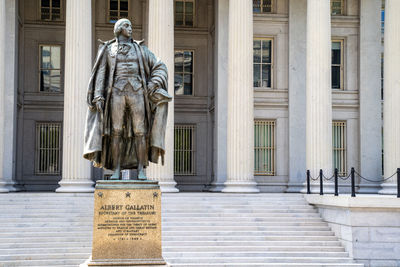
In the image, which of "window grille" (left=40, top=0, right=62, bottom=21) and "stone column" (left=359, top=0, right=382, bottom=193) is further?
"window grille" (left=40, top=0, right=62, bottom=21)

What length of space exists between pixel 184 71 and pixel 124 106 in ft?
71.3

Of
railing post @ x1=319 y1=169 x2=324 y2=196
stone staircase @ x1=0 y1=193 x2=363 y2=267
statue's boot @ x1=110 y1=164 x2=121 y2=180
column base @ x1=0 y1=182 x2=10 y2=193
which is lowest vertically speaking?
stone staircase @ x1=0 y1=193 x2=363 y2=267

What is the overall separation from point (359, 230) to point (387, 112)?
8.61 m

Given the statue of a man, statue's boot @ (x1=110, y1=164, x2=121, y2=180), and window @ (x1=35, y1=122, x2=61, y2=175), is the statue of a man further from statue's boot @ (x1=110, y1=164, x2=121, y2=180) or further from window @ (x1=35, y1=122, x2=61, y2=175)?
window @ (x1=35, y1=122, x2=61, y2=175)

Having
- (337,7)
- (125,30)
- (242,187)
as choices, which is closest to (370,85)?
(337,7)

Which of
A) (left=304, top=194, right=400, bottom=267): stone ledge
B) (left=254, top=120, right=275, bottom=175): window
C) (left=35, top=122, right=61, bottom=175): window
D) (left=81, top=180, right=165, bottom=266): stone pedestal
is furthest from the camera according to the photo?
(left=35, top=122, right=61, bottom=175): window

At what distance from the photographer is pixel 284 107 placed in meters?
30.7

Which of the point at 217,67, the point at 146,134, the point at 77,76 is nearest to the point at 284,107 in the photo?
the point at 217,67

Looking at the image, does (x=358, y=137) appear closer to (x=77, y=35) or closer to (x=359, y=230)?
(x=359, y=230)

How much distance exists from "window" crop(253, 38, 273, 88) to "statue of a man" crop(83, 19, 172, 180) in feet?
66.5

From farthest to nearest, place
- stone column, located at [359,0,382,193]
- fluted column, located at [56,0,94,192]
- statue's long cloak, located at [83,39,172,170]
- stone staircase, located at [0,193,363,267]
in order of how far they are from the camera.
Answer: stone column, located at [359,0,382,193] < fluted column, located at [56,0,94,192] < stone staircase, located at [0,193,363,267] < statue's long cloak, located at [83,39,172,170]

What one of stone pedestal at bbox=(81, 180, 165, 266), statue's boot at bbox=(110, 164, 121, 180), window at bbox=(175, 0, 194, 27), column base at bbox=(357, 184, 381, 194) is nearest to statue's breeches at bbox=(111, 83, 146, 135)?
statue's boot at bbox=(110, 164, 121, 180)

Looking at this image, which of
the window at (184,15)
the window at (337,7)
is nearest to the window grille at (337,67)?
the window at (337,7)

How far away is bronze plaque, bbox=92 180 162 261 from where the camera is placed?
10258mm
